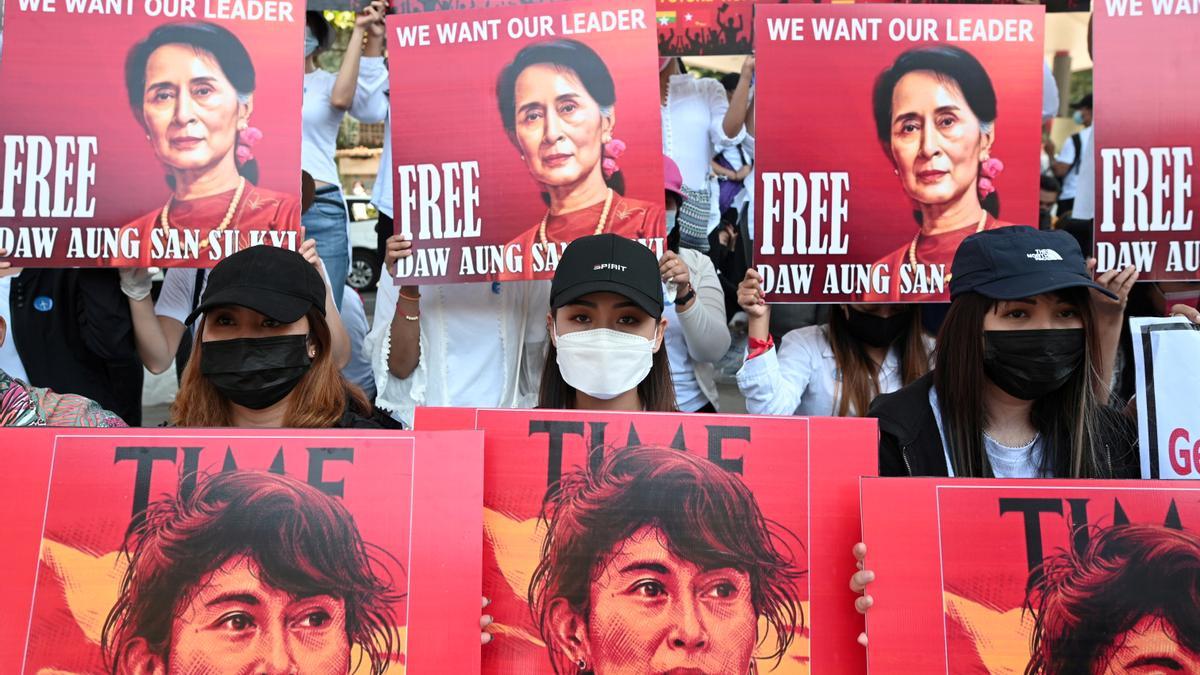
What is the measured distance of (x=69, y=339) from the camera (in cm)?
457

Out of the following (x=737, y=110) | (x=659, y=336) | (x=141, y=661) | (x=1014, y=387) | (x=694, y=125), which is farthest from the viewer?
(x=694, y=125)

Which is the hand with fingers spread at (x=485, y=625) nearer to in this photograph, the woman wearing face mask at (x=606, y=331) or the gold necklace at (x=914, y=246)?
the woman wearing face mask at (x=606, y=331)

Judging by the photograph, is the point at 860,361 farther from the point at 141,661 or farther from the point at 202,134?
the point at 141,661

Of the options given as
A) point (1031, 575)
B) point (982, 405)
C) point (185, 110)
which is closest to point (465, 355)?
point (185, 110)

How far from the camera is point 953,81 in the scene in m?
4.22

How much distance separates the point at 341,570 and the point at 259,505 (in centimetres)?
24

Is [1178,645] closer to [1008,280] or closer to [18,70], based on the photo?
[1008,280]

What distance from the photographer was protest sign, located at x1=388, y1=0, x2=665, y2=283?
13.6 feet

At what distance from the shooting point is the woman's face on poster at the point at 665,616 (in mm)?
2539

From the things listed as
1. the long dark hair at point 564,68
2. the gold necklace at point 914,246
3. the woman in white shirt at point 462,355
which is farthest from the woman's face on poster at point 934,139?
the woman in white shirt at point 462,355

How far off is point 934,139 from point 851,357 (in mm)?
864

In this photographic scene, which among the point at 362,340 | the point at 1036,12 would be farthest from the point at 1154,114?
the point at 362,340

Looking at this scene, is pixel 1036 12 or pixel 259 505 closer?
pixel 259 505

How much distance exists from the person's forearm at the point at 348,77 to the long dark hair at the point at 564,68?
1156 mm
